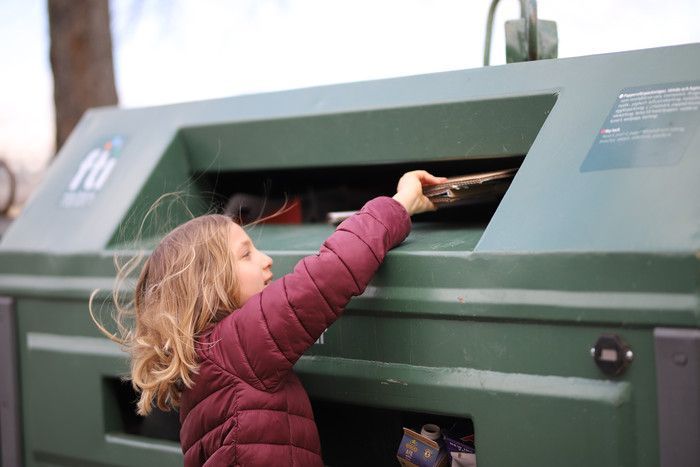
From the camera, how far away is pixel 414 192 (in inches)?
71.8

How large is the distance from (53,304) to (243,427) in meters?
0.99

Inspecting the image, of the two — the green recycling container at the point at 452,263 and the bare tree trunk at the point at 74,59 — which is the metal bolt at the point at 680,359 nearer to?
the green recycling container at the point at 452,263

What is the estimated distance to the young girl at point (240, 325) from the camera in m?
1.61

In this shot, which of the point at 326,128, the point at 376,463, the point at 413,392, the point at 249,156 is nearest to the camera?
the point at 413,392

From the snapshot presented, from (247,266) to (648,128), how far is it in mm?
883

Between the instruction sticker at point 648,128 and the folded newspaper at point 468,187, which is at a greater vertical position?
the instruction sticker at point 648,128

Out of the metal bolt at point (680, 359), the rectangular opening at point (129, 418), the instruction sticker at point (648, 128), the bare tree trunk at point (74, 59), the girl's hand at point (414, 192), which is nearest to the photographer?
the metal bolt at point (680, 359)

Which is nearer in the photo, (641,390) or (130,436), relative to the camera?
(641,390)

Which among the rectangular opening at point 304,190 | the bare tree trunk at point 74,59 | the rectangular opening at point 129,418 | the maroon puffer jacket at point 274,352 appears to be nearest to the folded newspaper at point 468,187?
the maroon puffer jacket at point 274,352

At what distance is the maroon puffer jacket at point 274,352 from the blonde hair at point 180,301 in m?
0.05

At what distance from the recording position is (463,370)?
1.64 m

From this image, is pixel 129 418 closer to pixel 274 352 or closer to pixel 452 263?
pixel 274 352

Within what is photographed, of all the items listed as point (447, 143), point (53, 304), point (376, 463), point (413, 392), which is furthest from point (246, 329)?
point (53, 304)

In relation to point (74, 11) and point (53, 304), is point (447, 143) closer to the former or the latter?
point (53, 304)
